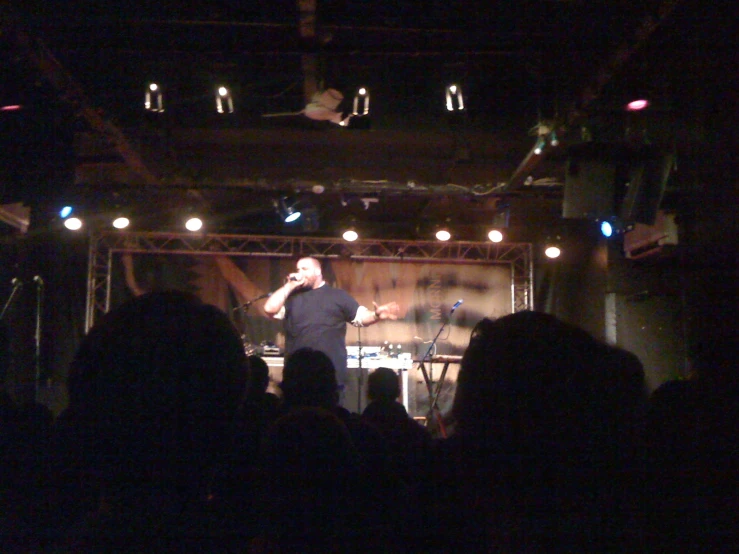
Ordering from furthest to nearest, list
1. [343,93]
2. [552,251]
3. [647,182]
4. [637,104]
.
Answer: [552,251]
[343,93]
[637,104]
[647,182]

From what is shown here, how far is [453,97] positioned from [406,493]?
5.06 m

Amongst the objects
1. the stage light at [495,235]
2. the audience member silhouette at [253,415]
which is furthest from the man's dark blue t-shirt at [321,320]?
the audience member silhouette at [253,415]

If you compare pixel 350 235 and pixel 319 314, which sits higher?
pixel 350 235

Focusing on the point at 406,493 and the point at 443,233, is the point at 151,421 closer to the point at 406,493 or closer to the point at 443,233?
the point at 406,493

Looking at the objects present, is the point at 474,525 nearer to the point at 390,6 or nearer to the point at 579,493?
the point at 579,493

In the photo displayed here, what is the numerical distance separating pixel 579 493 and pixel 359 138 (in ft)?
19.3

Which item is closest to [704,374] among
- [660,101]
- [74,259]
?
[660,101]

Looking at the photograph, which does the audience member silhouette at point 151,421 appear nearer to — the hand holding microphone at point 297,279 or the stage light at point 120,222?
the hand holding microphone at point 297,279

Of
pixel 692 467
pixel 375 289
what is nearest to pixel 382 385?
pixel 692 467

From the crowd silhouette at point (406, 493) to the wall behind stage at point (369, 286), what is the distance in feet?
21.9

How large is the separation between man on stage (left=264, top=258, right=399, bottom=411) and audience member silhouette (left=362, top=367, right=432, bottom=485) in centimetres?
266

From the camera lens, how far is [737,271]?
10.5 ft

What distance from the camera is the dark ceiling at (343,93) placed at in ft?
13.2

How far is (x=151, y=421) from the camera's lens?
103cm
